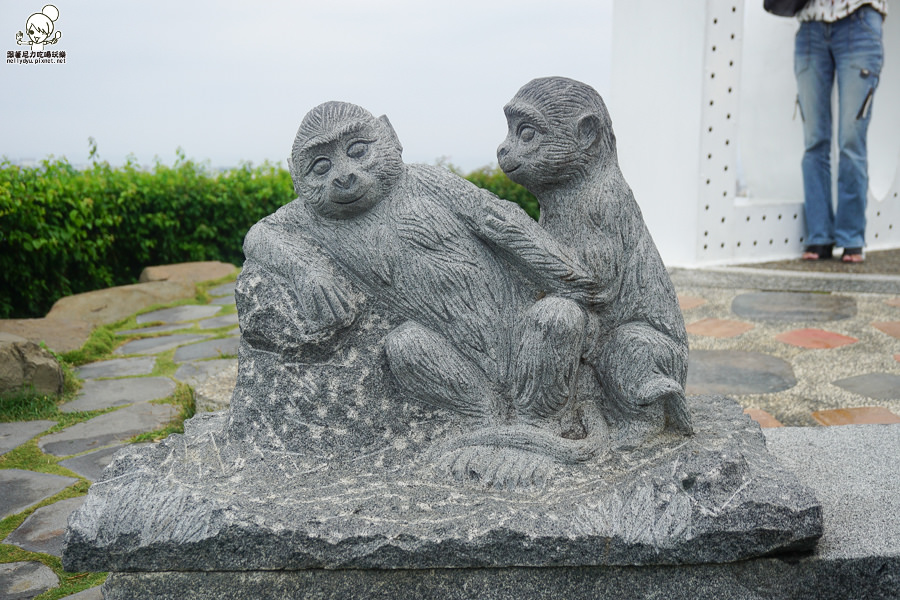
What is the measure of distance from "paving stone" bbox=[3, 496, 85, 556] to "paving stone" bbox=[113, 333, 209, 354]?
207cm

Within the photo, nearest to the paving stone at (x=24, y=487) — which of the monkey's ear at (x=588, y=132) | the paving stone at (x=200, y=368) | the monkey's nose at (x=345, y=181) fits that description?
the paving stone at (x=200, y=368)

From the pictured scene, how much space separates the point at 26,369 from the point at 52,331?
44.6 inches

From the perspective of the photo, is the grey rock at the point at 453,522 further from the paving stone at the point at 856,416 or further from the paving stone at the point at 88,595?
the paving stone at the point at 856,416

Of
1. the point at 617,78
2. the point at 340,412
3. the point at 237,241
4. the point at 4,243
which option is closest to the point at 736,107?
the point at 617,78

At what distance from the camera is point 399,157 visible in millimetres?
2432

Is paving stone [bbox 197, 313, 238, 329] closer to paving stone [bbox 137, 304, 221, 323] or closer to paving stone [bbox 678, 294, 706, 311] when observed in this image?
paving stone [bbox 137, 304, 221, 323]

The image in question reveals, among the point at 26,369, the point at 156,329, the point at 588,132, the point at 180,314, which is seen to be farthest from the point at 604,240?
the point at 180,314

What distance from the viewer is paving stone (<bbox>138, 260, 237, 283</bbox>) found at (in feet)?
21.8

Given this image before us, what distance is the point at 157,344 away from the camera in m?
5.21

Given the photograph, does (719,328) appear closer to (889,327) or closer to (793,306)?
(793,306)

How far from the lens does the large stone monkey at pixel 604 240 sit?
2342mm

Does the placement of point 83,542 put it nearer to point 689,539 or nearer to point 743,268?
point 689,539

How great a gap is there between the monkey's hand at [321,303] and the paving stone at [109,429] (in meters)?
1.85

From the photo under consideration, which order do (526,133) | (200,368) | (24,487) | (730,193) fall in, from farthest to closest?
(730,193), (200,368), (24,487), (526,133)
